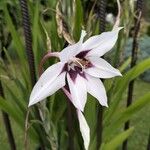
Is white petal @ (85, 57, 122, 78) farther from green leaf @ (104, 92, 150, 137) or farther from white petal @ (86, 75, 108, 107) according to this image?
green leaf @ (104, 92, 150, 137)

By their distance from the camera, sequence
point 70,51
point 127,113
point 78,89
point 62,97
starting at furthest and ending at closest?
point 62,97 < point 127,113 < point 78,89 < point 70,51

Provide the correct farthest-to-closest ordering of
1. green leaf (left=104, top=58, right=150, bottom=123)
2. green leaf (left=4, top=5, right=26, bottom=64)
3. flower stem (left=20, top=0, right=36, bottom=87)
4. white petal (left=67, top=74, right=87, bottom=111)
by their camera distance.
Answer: green leaf (left=4, top=5, right=26, bottom=64) < green leaf (left=104, top=58, right=150, bottom=123) < flower stem (left=20, top=0, right=36, bottom=87) < white petal (left=67, top=74, right=87, bottom=111)

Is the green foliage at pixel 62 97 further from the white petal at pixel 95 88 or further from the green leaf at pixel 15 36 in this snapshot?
the white petal at pixel 95 88

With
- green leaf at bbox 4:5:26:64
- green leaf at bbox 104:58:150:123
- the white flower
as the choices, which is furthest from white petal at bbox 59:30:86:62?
green leaf at bbox 4:5:26:64

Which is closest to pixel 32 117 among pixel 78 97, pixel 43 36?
pixel 43 36

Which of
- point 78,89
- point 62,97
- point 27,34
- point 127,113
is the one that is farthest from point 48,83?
point 62,97

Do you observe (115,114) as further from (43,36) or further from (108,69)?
(108,69)

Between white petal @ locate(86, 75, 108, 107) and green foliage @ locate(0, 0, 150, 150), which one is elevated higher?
white petal @ locate(86, 75, 108, 107)

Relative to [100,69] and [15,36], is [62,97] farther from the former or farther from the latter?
[100,69]

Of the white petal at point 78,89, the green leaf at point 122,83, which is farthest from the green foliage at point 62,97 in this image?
the white petal at point 78,89
